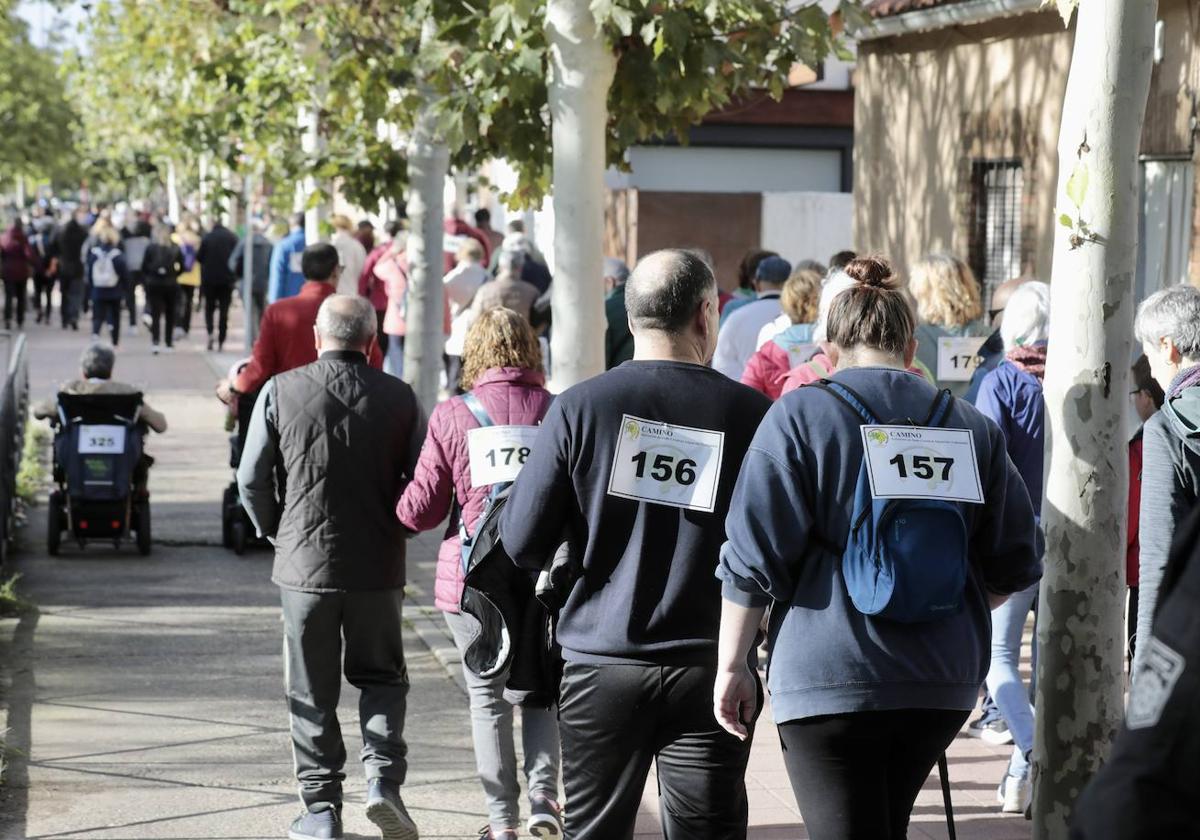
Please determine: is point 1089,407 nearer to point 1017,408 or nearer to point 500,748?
point 1017,408

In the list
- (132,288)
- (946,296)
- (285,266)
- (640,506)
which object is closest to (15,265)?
(132,288)

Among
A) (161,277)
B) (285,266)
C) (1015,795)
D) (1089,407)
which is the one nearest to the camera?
(1089,407)

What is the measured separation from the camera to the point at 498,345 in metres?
5.73

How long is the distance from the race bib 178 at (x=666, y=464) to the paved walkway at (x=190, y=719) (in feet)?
6.80

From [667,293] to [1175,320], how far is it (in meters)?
1.52

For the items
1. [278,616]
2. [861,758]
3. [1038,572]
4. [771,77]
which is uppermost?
[771,77]

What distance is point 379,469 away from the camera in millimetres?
6133

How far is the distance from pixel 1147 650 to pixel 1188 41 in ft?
30.4

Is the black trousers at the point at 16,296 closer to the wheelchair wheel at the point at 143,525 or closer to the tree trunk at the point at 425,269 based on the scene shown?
the tree trunk at the point at 425,269

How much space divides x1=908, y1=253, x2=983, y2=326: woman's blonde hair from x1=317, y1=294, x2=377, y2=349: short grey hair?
244cm

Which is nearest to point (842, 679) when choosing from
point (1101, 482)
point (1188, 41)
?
point (1101, 482)

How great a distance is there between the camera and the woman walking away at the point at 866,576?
3.85m

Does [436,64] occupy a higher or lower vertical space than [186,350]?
higher

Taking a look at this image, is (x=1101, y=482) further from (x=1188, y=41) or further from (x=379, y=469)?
(x=1188, y=41)
